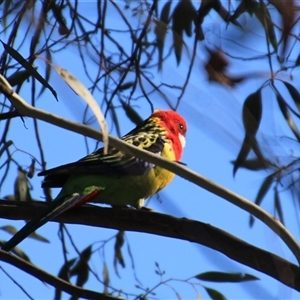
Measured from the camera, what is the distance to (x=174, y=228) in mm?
1663

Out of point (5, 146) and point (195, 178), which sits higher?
point (5, 146)

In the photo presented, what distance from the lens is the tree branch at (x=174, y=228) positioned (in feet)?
4.61

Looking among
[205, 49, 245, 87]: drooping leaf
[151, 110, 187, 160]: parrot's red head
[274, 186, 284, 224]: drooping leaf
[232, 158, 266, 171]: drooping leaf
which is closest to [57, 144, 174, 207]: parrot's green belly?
[151, 110, 187, 160]: parrot's red head

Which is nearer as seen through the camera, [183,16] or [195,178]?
[195,178]

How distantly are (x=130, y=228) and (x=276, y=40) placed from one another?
775mm

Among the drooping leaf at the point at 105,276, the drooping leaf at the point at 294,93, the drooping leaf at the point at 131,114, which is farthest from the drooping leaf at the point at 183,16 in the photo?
the drooping leaf at the point at 105,276

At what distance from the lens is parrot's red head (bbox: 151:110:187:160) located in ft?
9.16

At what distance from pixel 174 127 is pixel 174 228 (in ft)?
4.23

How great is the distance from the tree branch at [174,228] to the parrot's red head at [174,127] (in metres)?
0.86

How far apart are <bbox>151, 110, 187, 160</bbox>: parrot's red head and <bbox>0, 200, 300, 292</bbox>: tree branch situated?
86 cm

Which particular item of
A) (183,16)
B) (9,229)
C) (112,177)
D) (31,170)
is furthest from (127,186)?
(183,16)

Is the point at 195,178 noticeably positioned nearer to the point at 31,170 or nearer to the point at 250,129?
the point at 250,129

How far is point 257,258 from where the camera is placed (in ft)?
4.83

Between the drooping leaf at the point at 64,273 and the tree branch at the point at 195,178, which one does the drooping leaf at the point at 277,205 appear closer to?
the tree branch at the point at 195,178
